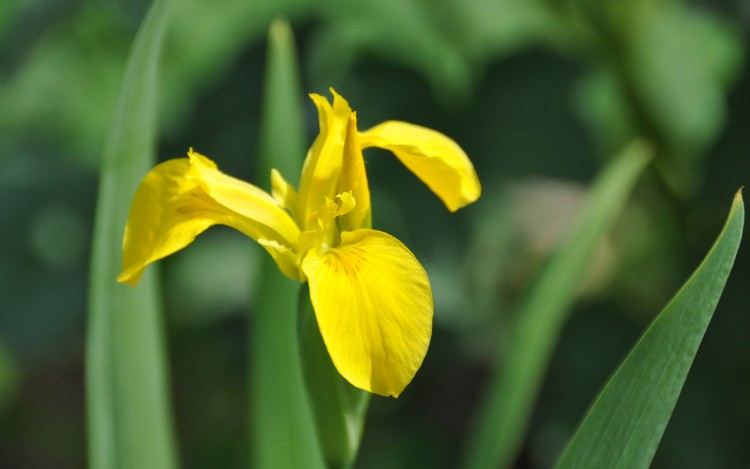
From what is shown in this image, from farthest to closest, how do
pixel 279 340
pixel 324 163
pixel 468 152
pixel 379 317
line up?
1. pixel 468 152
2. pixel 279 340
3. pixel 324 163
4. pixel 379 317

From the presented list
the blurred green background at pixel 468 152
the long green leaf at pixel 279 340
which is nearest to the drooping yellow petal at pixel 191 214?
the long green leaf at pixel 279 340

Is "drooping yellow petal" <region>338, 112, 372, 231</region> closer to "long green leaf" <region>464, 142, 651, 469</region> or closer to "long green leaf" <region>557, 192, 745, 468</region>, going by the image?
"long green leaf" <region>557, 192, 745, 468</region>

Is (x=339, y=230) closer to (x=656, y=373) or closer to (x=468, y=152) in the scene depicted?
(x=656, y=373)

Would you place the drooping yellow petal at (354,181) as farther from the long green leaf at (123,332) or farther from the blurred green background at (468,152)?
the blurred green background at (468,152)

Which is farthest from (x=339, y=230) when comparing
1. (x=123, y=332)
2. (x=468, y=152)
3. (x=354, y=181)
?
(x=468, y=152)

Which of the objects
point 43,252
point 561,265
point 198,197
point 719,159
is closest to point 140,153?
point 198,197

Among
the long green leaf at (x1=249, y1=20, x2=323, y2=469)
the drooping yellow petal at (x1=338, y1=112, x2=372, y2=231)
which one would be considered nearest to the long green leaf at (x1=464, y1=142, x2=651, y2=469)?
the long green leaf at (x1=249, y1=20, x2=323, y2=469)
